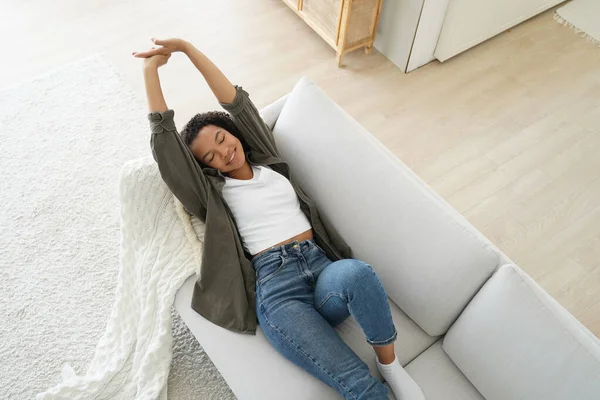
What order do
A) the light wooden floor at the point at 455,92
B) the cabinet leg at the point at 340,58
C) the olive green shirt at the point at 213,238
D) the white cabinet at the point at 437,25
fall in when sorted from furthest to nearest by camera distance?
1. the cabinet leg at the point at 340,58
2. the white cabinet at the point at 437,25
3. the light wooden floor at the point at 455,92
4. the olive green shirt at the point at 213,238

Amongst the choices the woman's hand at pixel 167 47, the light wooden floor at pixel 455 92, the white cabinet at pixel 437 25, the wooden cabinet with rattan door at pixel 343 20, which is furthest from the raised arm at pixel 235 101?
the white cabinet at pixel 437 25

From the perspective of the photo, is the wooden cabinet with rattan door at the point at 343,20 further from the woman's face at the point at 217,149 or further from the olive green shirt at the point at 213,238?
the olive green shirt at the point at 213,238

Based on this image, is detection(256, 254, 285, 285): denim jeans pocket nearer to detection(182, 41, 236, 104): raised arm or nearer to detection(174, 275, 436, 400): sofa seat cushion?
detection(174, 275, 436, 400): sofa seat cushion

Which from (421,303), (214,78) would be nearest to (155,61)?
(214,78)

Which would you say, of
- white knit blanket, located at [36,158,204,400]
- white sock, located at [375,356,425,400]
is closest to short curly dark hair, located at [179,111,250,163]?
white knit blanket, located at [36,158,204,400]

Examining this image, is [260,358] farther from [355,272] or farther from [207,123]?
[207,123]

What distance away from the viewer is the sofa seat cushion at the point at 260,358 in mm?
1312

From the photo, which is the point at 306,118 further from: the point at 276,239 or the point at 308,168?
the point at 276,239

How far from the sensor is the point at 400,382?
136 cm

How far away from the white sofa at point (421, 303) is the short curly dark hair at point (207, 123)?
16 cm

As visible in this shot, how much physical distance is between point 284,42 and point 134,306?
175cm

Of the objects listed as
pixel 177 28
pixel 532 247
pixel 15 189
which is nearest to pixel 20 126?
pixel 15 189

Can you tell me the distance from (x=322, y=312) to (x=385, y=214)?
334mm

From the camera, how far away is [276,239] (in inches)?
61.0
